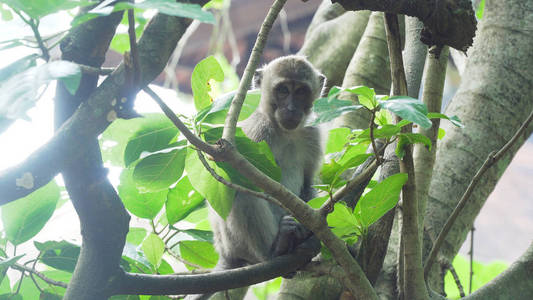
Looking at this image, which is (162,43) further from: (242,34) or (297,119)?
(242,34)

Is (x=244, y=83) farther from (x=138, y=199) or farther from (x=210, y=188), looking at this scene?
(x=138, y=199)

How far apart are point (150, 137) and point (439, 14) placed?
101cm

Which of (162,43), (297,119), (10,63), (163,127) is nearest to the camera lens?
(10,63)

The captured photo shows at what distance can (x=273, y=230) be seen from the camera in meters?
2.78

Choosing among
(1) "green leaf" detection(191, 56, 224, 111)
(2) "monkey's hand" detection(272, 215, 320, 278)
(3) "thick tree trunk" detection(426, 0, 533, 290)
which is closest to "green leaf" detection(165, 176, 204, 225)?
(1) "green leaf" detection(191, 56, 224, 111)

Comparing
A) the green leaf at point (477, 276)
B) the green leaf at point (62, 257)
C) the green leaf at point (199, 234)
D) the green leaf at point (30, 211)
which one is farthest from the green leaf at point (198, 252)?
the green leaf at point (477, 276)

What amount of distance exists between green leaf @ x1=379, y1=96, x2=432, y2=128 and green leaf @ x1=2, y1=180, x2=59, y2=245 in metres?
A: 1.06

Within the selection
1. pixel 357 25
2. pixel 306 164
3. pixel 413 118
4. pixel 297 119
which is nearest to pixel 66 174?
pixel 413 118

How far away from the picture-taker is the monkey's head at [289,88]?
3.26m

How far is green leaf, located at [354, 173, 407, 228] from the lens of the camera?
1576mm

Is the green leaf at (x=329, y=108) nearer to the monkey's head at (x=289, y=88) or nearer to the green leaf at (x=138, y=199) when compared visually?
the green leaf at (x=138, y=199)

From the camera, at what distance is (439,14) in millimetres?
1760

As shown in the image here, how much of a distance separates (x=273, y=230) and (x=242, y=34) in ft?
23.9

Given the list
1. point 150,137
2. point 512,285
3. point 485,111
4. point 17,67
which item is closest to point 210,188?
point 150,137
